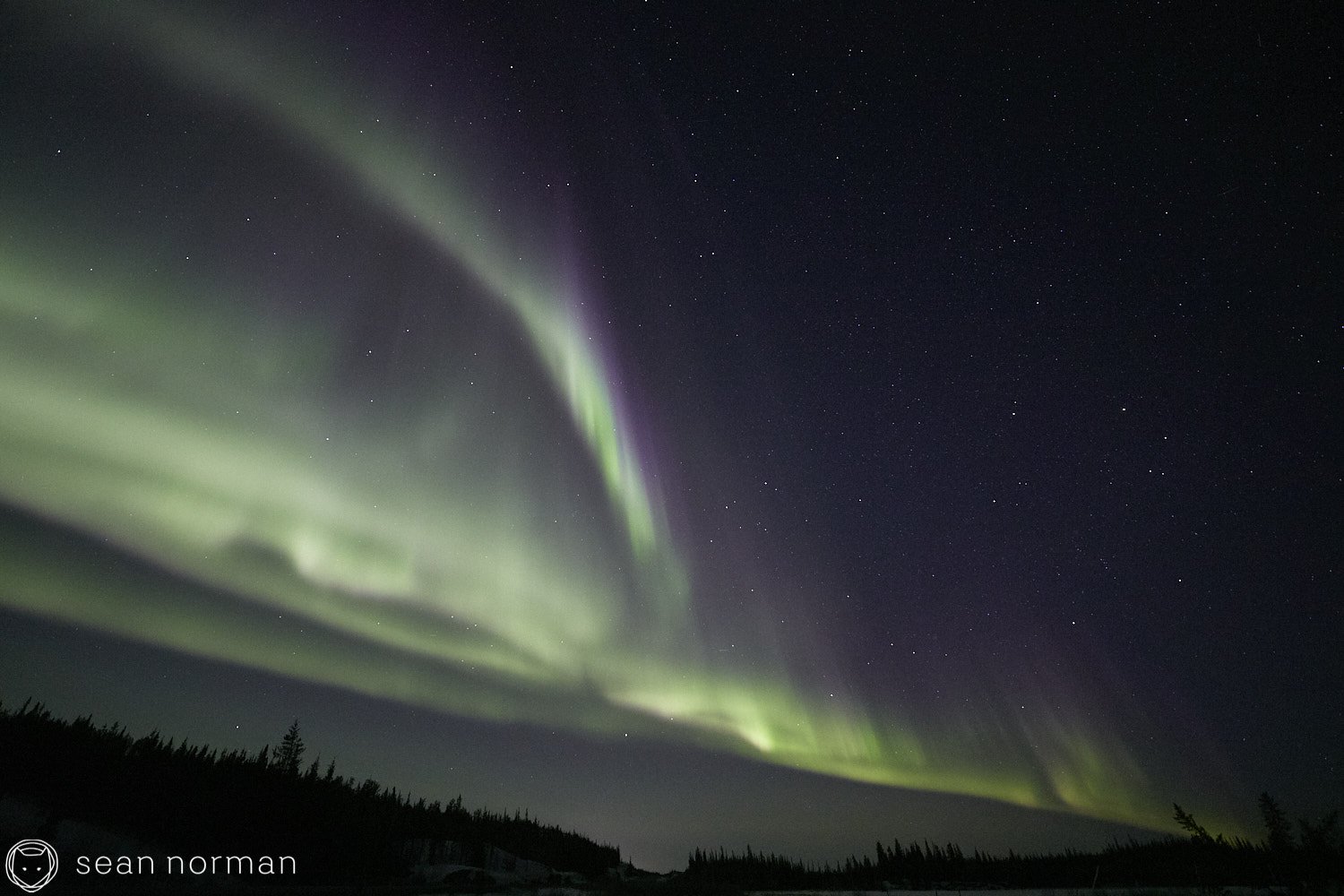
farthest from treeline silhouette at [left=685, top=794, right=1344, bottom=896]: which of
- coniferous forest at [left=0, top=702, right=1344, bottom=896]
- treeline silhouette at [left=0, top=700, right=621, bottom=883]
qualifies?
treeline silhouette at [left=0, top=700, right=621, bottom=883]

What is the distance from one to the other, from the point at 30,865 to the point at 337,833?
898cm

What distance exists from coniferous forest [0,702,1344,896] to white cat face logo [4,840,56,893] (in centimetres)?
155

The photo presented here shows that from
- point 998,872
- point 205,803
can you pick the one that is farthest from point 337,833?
point 998,872

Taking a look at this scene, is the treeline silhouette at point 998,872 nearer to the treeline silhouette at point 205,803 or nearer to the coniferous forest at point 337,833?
the coniferous forest at point 337,833

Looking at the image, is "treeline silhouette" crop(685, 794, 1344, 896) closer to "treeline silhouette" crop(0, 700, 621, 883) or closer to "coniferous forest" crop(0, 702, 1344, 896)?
"coniferous forest" crop(0, 702, 1344, 896)

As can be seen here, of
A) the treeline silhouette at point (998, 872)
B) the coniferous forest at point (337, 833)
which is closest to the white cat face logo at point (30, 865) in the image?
the coniferous forest at point (337, 833)

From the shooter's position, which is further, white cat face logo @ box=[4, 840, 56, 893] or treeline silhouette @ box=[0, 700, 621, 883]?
treeline silhouette @ box=[0, 700, 621, 883]

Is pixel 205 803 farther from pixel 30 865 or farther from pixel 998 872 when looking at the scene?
pixel 998 872

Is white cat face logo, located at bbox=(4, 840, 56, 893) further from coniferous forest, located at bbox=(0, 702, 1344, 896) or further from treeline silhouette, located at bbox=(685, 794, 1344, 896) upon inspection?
treeline silhouette, located at bbox=(685, 794, 1344, 896)

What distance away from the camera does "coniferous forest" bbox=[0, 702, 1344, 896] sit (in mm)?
18656

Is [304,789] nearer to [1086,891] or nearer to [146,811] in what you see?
[146,811]

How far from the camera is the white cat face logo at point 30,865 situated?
44.7ft

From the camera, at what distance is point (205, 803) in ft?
67.9

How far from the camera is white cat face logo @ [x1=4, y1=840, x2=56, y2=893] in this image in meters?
13.6
